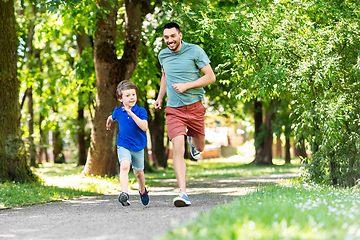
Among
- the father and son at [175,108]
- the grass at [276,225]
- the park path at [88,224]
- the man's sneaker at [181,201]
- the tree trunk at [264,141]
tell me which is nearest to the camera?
the grass at [276,225]

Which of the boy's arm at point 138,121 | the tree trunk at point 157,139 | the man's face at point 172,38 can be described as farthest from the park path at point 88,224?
the tree trunk at point 157,139

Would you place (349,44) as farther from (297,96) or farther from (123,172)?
(123,172)

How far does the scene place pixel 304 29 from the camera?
7.48 meters

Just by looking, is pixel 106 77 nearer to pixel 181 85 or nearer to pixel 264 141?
pixel 181 85

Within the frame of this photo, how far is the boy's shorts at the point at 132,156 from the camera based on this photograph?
598 centimetres

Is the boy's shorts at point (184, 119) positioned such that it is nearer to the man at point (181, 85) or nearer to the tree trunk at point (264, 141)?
the man at point (181, 85)

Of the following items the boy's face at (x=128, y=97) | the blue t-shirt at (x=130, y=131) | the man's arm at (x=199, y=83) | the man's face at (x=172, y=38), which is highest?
the man's face at (x=172, y=38)

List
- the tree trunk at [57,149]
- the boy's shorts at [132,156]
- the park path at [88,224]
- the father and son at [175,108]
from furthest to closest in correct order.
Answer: the tree trunk at [57,149] < the boy's shorts at [132,156] < the father and son at [175,108] < the park path at [88,224]

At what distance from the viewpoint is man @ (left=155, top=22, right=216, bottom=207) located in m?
5.68

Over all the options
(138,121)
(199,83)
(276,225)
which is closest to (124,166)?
(138,121)

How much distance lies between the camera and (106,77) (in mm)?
11414

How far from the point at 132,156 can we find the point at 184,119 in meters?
0.97

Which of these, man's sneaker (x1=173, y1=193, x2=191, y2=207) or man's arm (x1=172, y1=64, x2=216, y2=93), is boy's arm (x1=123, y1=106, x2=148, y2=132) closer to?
man's arm (x1=172, y1=64, x2=216, y2=93)

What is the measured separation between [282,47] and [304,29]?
1.68 feet
